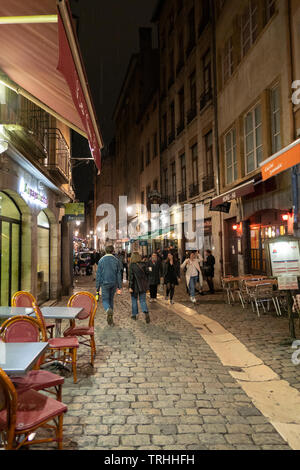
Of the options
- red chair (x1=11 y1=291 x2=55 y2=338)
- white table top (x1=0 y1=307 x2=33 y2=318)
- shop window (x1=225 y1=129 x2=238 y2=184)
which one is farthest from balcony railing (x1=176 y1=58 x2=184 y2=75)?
white table top (x1=0 y1=307 x2=33 y2=318)

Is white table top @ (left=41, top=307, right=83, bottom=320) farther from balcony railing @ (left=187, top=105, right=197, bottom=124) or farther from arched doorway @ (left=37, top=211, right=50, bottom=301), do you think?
balcony railing @ (left=187, top=105, right=197, bottom=124)

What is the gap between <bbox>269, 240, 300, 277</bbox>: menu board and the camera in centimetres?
641

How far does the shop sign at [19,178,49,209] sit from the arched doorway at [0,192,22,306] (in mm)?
412

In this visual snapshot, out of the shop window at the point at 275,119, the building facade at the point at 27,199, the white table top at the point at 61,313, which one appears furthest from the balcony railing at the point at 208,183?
the white table top at the point at 61,313

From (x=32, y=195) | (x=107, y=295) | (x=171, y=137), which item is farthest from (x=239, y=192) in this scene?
(x=171, y=137)

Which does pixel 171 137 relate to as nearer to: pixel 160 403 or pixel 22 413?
pixel 160 403

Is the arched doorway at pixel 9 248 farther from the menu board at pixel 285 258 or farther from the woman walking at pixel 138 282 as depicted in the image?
the menu board at pixel 285 258

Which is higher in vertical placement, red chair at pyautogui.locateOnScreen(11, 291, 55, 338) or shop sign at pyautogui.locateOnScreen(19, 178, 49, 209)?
shop sign at pyautogui.locateOnScreen(19, 178, 49, 209)

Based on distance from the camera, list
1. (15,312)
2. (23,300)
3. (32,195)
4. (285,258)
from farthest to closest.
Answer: (32,195)
(285,258)
(23,300)
(15,312)

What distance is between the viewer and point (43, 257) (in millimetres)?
12500

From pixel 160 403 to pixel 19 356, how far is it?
179cm

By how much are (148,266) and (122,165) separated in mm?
36416

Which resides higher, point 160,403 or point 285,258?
point 285,258
